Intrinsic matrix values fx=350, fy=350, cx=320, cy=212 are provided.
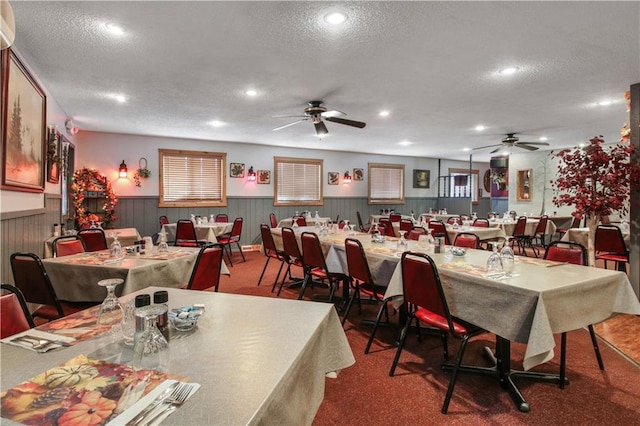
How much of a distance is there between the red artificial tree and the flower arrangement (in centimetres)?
734

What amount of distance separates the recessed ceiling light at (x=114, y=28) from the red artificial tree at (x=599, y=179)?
5.05m

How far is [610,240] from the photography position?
475cm

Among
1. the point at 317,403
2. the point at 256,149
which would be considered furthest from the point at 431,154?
the point at 317,403

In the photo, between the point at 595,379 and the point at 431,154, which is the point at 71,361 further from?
the point at 431,154

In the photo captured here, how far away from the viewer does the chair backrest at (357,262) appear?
3055mm

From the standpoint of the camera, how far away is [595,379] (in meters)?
2.49

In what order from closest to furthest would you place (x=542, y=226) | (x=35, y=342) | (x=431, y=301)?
(x=35, y=342), (x=431, y=301), (x=542, y=226)

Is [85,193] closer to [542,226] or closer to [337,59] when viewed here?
[337,59]

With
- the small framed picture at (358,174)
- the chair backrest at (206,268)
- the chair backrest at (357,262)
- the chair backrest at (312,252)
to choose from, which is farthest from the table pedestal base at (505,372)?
the small framed picture at (358,174)

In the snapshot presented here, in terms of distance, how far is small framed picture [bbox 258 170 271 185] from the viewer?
8.75 metres

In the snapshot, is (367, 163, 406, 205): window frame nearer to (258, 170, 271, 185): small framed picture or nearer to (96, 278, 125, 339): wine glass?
(258, 170, 271, 185): small framed picture

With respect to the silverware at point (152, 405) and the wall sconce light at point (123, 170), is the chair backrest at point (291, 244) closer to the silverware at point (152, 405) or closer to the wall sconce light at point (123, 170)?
the silverware at point (152, 405)

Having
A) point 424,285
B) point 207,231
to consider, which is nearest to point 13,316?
point 424,285

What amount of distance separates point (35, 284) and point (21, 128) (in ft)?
5.48
